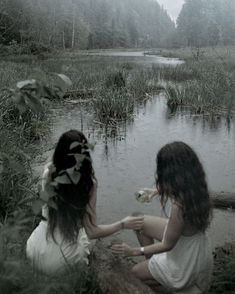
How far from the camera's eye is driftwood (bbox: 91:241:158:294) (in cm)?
221

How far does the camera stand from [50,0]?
46844mm

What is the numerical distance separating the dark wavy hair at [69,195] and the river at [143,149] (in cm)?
138

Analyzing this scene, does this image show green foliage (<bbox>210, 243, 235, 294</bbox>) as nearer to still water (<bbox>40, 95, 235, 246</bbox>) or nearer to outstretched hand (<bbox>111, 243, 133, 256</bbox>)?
outstretched hand (<bbox>111, 243, 133, 256</bbox>)

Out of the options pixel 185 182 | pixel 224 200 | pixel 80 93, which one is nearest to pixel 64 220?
pixel 185 182

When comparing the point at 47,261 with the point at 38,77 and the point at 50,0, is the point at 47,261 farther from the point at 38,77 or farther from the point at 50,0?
the point at 50,0

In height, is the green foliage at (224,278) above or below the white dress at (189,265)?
below

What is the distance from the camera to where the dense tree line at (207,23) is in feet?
179

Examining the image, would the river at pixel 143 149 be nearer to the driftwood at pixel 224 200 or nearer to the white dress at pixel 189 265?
the driftwood at pixel 224 200

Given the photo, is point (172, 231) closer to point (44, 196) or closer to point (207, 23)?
point (44, 196)

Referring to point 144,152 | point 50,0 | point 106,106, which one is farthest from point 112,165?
point 50,0

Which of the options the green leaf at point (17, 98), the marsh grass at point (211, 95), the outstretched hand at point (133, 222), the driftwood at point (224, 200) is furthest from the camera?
the marsh grass at point (211, 95)

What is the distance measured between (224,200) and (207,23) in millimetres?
54908

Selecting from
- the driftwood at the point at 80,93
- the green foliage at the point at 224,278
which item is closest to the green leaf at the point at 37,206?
the green foliage at the point at 224,278

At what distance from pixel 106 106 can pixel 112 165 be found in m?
2.72
